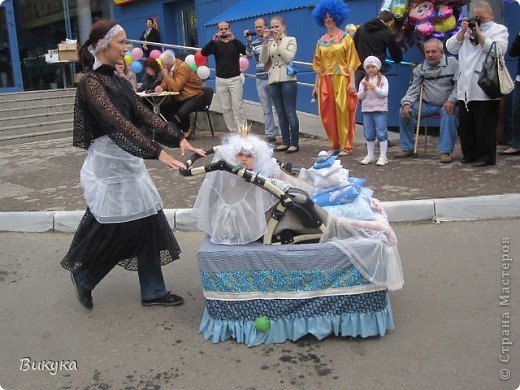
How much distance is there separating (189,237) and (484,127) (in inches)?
148

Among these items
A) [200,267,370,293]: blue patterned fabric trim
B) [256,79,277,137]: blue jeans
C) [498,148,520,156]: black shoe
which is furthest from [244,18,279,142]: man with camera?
[200,267,370,293]: blue patterned fabric trim

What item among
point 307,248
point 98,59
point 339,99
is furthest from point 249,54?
point 307,248

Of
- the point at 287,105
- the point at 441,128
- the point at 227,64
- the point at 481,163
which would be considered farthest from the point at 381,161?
the point at 227,64

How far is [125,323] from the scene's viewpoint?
153 inches

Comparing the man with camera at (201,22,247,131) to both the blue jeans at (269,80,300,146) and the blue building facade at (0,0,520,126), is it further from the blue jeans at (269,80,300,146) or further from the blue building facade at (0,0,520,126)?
the blue building facade at (0,0,520,126)

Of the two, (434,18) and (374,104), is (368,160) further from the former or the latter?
(434,18)

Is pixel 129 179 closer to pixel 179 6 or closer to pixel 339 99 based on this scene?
pixel 339 99

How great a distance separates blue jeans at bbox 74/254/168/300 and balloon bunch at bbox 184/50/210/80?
763cm

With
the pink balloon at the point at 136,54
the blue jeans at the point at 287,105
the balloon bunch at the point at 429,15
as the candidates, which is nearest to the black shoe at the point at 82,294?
the blue jeans at the point at 287,105

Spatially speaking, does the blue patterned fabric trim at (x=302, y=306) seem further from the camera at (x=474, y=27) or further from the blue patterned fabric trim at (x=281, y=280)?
the camera at (x=474, y=27)

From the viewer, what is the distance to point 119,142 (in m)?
3.60

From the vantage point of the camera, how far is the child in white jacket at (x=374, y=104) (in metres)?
7.57

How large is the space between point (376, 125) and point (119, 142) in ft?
15.5

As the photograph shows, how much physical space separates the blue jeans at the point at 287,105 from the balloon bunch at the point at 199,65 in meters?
2.85
